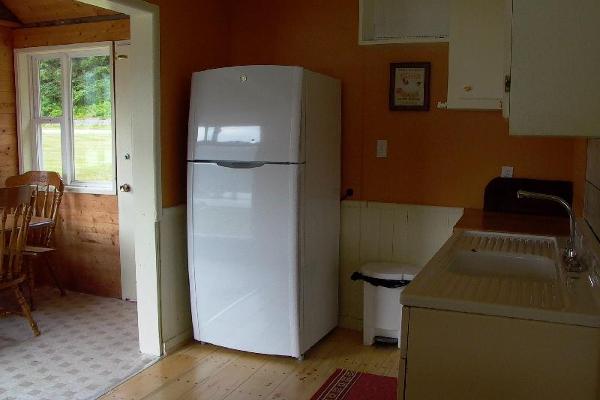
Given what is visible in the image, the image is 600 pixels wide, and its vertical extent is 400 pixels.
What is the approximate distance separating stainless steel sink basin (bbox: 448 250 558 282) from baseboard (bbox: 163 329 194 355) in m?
1.89

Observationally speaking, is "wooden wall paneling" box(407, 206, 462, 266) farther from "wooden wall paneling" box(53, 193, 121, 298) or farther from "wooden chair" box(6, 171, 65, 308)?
"wooden chair" box(6, 171, 65, 308)

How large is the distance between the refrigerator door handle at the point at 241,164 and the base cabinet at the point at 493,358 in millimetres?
1696

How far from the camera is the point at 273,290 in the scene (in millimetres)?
3143

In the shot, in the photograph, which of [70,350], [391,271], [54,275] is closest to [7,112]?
[54,275]

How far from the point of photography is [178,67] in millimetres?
3312

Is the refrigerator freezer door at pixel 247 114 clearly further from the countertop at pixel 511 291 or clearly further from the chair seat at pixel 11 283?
the chair seat at pixel 11 283

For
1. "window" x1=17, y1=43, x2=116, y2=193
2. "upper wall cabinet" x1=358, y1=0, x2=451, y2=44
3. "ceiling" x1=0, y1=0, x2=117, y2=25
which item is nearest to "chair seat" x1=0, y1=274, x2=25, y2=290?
"window" x1=17, y1=43, x2=116, y2=193

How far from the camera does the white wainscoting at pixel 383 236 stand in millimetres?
3475

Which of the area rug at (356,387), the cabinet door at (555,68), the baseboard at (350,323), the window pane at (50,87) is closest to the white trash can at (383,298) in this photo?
the baseboard at (350,323)

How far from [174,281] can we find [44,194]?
6.31 feet

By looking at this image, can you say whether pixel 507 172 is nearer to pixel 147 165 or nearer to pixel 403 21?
pixel 403 21

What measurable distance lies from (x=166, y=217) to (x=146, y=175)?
0.27 meters

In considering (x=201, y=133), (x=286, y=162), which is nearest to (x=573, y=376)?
(x=286, y=162)

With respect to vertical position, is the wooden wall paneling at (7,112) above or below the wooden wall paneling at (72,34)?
below
